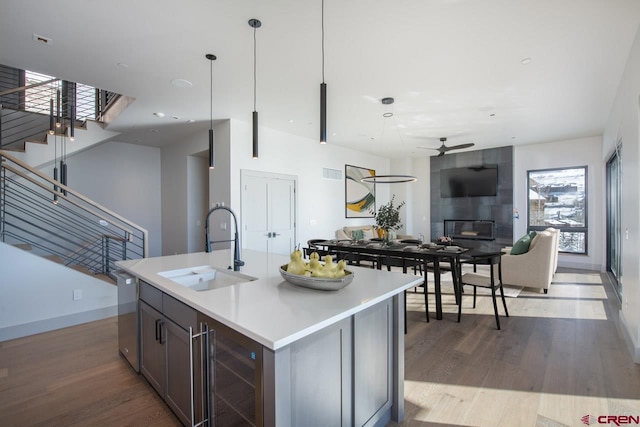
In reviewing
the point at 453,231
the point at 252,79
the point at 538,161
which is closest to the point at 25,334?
the point at 252,79

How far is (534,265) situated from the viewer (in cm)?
471

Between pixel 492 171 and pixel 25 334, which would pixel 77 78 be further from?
pixel 492 171

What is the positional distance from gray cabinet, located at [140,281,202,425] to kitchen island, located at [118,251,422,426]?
13 millimetres

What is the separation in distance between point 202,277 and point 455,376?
212 centimetres

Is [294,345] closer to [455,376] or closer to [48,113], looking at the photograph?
[455,376]

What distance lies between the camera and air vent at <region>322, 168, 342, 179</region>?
7.00 m

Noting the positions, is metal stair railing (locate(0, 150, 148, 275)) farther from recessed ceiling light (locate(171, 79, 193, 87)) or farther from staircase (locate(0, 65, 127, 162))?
recessed ceiling light (locate(171, 79, 193, 87))

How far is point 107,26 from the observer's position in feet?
8.41

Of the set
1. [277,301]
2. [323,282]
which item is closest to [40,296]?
[277,301]

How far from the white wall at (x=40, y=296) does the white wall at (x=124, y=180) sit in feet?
11.4

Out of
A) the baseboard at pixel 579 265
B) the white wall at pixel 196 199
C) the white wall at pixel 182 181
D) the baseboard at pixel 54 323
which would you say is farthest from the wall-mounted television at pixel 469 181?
the baseboard at pixel 54 323

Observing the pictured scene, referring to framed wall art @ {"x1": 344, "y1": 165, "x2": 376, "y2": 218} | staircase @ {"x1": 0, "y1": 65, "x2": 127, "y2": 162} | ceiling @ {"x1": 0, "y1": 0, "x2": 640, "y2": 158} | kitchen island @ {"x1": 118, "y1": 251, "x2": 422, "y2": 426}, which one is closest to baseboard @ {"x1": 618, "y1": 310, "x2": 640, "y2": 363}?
kitchen island @ {"x1": 118, "y1": 251, "x2": 422, "y2": 426}

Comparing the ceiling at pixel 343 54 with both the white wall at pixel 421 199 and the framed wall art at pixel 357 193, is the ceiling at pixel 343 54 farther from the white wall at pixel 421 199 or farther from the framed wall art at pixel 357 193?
the white wall at pixel 421 199

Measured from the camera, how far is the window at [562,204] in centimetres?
670
